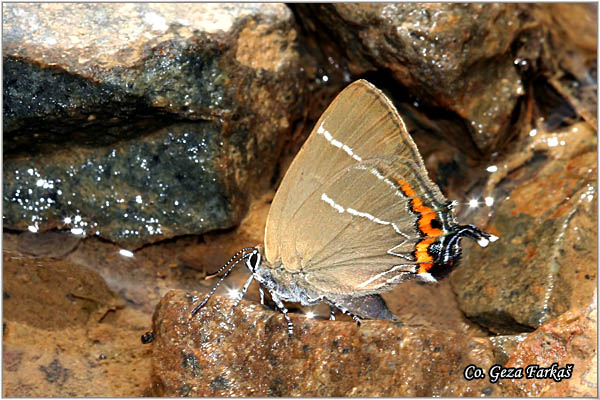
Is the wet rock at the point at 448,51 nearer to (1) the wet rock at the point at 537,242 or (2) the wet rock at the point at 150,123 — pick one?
(1) the wet rock at the point at 537,242

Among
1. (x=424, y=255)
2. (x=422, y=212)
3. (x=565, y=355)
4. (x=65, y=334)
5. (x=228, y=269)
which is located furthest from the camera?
(x=228, y=269)

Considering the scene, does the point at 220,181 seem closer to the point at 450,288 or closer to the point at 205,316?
the point at 205,316

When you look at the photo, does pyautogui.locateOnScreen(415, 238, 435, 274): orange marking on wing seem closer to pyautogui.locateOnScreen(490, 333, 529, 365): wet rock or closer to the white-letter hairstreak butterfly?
the white-letter hairstreak butterfly

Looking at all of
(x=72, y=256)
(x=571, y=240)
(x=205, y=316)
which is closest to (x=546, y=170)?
(x=571, y=240)

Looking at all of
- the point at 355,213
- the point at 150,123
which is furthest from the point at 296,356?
the point at 150,123

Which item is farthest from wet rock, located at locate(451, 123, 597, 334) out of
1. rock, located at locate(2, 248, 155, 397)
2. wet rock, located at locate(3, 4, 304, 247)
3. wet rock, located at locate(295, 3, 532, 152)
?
rock, located at locate(2, 248, 155, 397)

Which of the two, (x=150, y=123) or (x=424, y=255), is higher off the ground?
(x=424, y=255)

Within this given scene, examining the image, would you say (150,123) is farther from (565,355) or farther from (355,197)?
(565,355)
